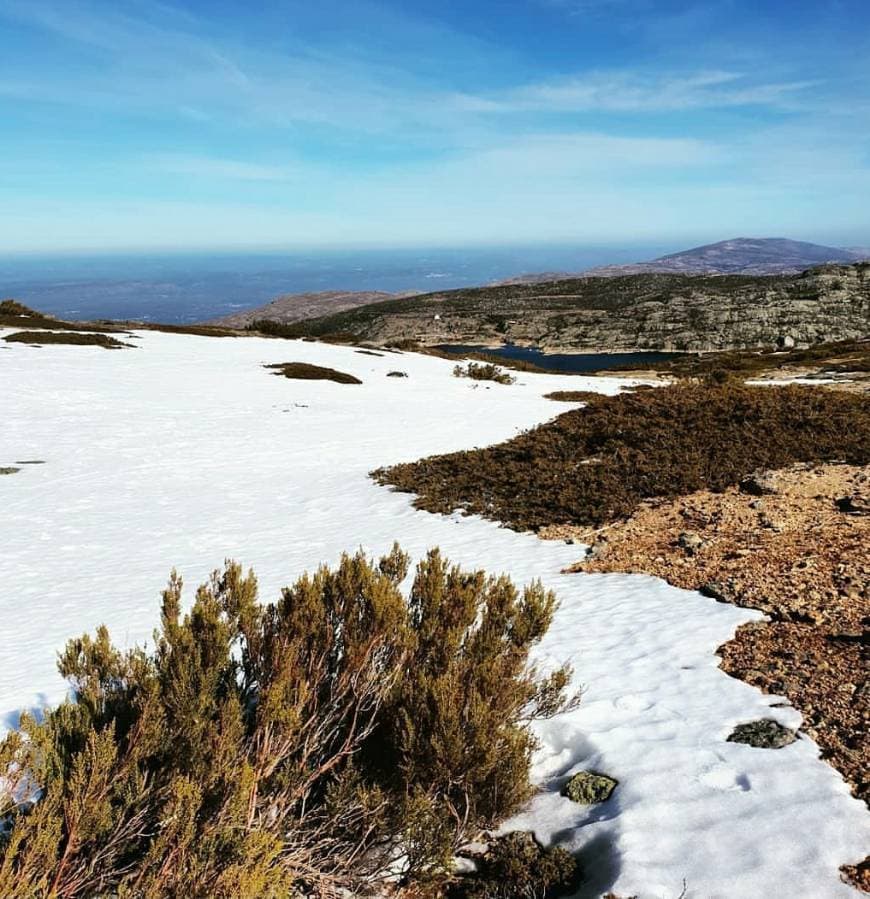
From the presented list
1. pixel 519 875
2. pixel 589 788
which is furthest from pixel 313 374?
pixel 519 875

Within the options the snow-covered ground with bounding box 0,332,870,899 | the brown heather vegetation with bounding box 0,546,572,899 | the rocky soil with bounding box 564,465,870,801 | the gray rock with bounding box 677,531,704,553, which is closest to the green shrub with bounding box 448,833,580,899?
the brown heather vegetation with bounding box 0,546,572,899

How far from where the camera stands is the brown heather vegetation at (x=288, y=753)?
2988 mm

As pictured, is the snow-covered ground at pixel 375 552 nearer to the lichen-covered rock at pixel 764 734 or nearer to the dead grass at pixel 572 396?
the lichen-covered rock at pixel 764 734

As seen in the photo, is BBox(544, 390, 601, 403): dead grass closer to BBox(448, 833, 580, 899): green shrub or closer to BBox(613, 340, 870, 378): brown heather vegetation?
BBox(613, 340, 870, 378): brown heather vegetation

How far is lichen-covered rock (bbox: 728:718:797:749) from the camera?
4.78 m

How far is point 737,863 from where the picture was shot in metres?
3.65

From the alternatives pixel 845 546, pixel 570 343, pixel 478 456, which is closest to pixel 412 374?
pixel 478 456

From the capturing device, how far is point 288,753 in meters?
3.78

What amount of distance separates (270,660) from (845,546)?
8.36 metres

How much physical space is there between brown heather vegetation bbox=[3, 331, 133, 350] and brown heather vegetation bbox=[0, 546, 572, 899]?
37.2 m

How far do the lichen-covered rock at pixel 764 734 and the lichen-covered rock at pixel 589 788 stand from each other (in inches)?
46.1

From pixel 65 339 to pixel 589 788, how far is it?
40.3m

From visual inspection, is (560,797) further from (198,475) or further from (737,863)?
(198,475)

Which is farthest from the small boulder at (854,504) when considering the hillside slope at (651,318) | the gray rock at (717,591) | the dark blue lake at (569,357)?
the dark blue lake at (569,357)
